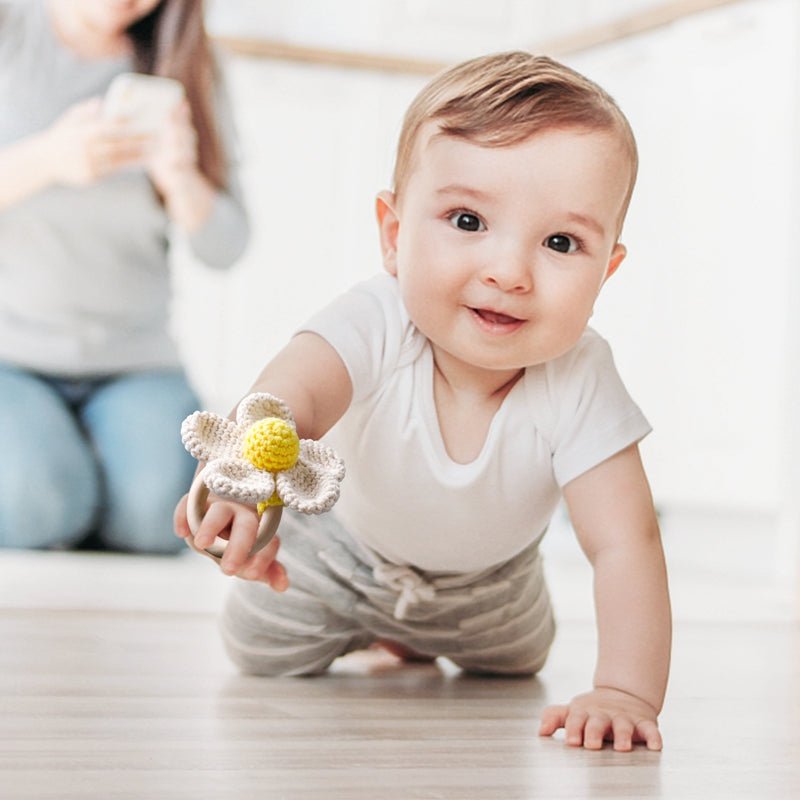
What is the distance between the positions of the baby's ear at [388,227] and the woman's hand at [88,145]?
1130 mm

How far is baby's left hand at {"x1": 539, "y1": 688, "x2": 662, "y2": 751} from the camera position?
2.58 ft

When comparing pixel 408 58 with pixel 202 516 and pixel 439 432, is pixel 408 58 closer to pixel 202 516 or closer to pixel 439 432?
pixel 439 432

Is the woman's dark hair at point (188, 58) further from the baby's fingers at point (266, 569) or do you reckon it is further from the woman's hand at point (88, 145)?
the baby's fingers at point (266, 569)

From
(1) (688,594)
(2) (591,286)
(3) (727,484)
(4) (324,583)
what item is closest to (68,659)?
(4) (324,583)

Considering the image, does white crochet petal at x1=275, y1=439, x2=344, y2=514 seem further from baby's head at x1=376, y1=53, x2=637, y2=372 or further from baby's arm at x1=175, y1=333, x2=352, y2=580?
baby's head at x1=376, y1=53, x2=637, y2=372

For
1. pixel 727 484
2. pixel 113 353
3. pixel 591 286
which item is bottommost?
pixel 727 484

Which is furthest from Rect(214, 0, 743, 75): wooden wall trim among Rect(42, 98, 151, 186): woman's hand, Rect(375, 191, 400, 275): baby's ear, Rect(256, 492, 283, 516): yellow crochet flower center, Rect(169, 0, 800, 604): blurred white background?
Rect(256, 492, 283, 516): yellow crochet flower center

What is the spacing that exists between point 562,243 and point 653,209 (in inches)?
64.5

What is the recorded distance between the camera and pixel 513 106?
0.83 meters

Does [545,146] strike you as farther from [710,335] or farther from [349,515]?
[710,335]

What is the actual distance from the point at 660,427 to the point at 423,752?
5.62ft

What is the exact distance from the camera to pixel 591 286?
849 mm

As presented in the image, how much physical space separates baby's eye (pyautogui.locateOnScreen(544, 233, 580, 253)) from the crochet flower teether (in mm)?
221

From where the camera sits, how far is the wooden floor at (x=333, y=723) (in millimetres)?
662
